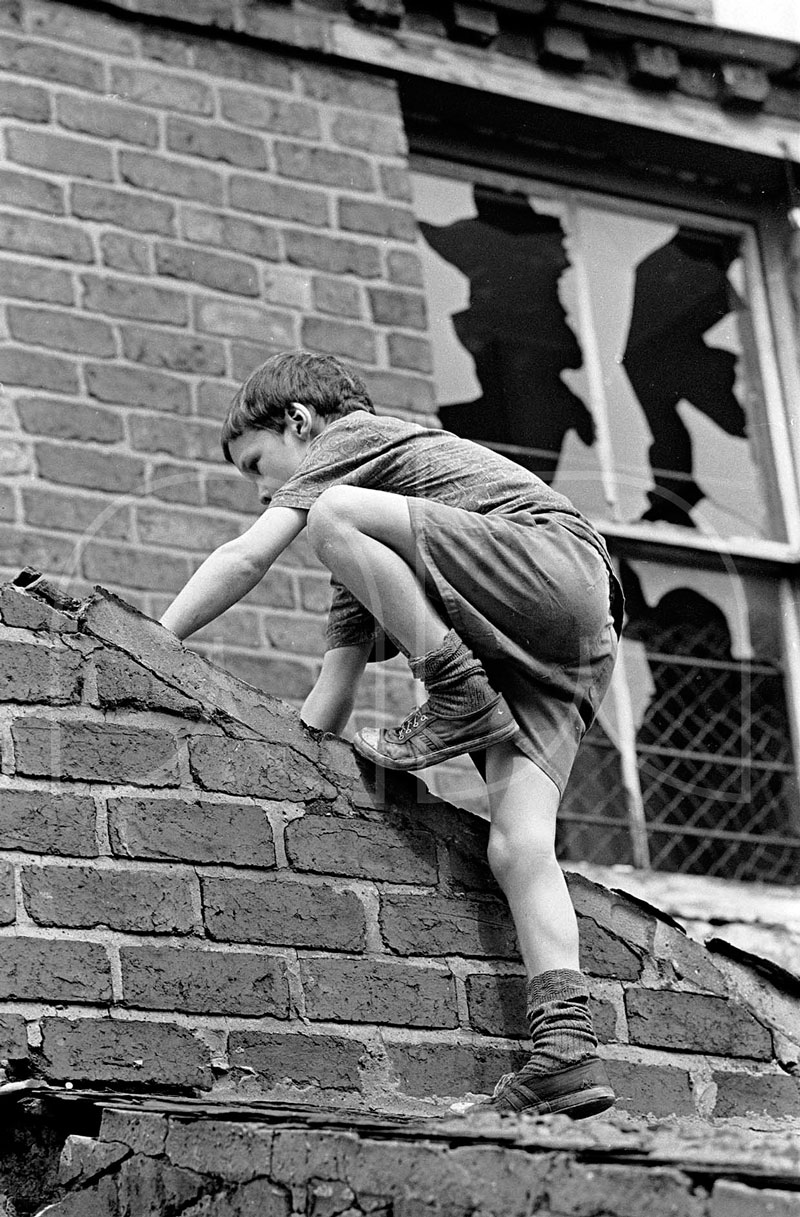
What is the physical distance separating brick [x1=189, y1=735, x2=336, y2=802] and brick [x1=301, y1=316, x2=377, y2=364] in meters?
2.66

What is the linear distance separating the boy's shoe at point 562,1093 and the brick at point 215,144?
358cm

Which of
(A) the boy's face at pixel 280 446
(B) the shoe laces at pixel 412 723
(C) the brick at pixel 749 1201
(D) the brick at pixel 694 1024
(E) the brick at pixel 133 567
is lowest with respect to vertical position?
(C) the brick at pixel 749 1201

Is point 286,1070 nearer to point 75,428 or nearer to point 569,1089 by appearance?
point 569,1089

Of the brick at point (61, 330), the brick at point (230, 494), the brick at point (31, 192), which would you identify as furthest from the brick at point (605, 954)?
the brick at point (31, 192)

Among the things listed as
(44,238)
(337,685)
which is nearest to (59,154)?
(44,238)

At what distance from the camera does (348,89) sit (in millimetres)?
6008

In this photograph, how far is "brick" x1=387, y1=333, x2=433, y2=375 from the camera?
5.71 metres

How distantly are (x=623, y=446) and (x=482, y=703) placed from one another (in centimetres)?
328

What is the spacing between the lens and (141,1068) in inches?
110

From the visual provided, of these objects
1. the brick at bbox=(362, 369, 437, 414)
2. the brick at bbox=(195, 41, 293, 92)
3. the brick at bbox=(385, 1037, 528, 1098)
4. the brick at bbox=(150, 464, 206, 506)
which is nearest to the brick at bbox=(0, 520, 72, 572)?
the brick at bbox=(150, 464, 206, 506)

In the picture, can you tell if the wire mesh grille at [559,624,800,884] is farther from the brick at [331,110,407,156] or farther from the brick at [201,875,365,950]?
the brick at [201,875,365,950]

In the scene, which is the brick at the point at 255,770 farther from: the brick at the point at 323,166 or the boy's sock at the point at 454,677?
the brick at the point at 323,166

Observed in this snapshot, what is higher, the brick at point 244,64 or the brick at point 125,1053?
the brick at point 244,64

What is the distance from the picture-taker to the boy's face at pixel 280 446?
3.71m
